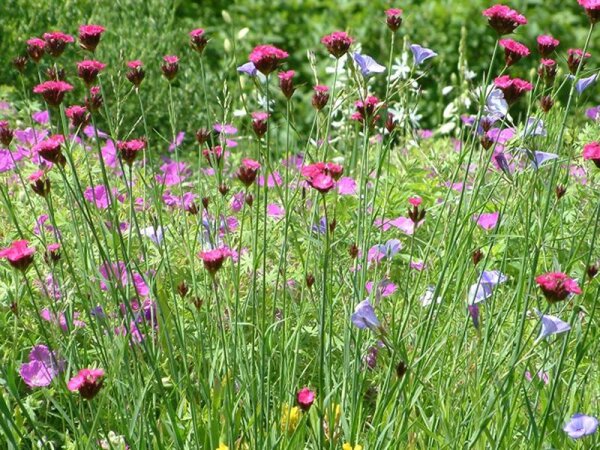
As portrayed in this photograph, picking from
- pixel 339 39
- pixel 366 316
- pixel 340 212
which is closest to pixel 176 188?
pixel 340 212

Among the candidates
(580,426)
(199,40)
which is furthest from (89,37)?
(580,426)

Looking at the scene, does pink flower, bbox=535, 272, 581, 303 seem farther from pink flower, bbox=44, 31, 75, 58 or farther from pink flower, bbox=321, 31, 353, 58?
pink flower, bbox=44, 31, 75, 58

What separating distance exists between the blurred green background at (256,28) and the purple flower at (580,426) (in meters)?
3.48

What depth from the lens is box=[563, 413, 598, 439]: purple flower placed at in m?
1.84

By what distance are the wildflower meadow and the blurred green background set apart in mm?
1055

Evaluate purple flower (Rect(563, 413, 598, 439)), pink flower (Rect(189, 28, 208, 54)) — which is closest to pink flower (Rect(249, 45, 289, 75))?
pink flower (Rect(189, 28, 208, 54))

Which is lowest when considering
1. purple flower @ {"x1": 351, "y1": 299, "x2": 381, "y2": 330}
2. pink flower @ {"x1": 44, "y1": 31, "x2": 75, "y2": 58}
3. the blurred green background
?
the blurred green background

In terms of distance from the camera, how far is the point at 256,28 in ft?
23.0

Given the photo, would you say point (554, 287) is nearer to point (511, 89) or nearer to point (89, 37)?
point (511, 89)

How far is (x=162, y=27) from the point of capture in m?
5.41

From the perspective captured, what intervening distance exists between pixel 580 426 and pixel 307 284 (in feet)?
1.89

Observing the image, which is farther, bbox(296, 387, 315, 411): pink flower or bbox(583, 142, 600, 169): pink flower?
bbox(583, 142, 600, 169): pink flower

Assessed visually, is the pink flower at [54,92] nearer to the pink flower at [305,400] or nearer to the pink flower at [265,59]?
the pink flower at [265,59]

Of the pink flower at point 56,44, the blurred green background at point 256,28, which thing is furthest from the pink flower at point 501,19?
the blurred green background at point 256,28
